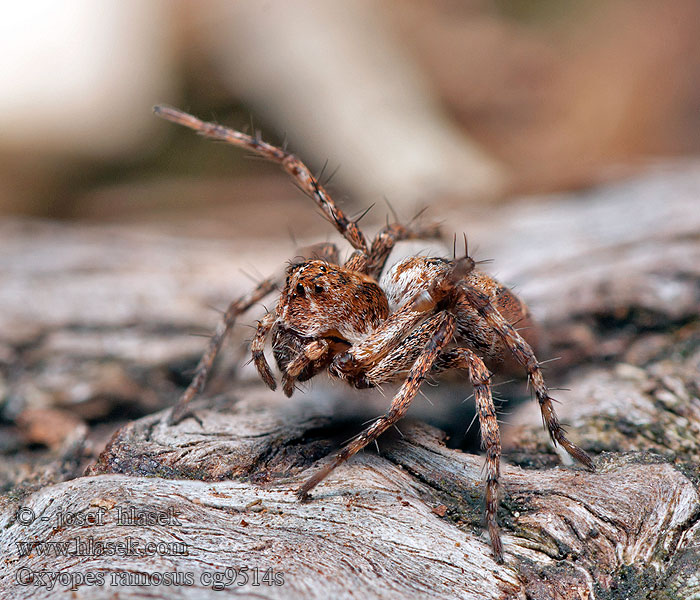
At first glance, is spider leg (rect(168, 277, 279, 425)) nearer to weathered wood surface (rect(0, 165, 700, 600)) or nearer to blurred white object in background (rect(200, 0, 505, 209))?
weathered wood surface (rect(0, 165, 700, 600))

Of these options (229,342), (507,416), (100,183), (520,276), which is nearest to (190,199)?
(100,183)

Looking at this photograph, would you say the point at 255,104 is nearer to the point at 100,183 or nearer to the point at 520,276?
the point at 100,183

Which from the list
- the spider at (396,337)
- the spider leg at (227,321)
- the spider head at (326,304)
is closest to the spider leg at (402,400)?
the spider at (396,337)

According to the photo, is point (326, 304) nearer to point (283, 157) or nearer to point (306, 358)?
point (306, 358)

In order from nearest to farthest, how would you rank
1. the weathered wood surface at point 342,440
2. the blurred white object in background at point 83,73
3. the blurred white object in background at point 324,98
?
the weathered wood surface at point 342,440 < the blurred white object in background at point 83,73 < the blurred white object in background at point 324,98
